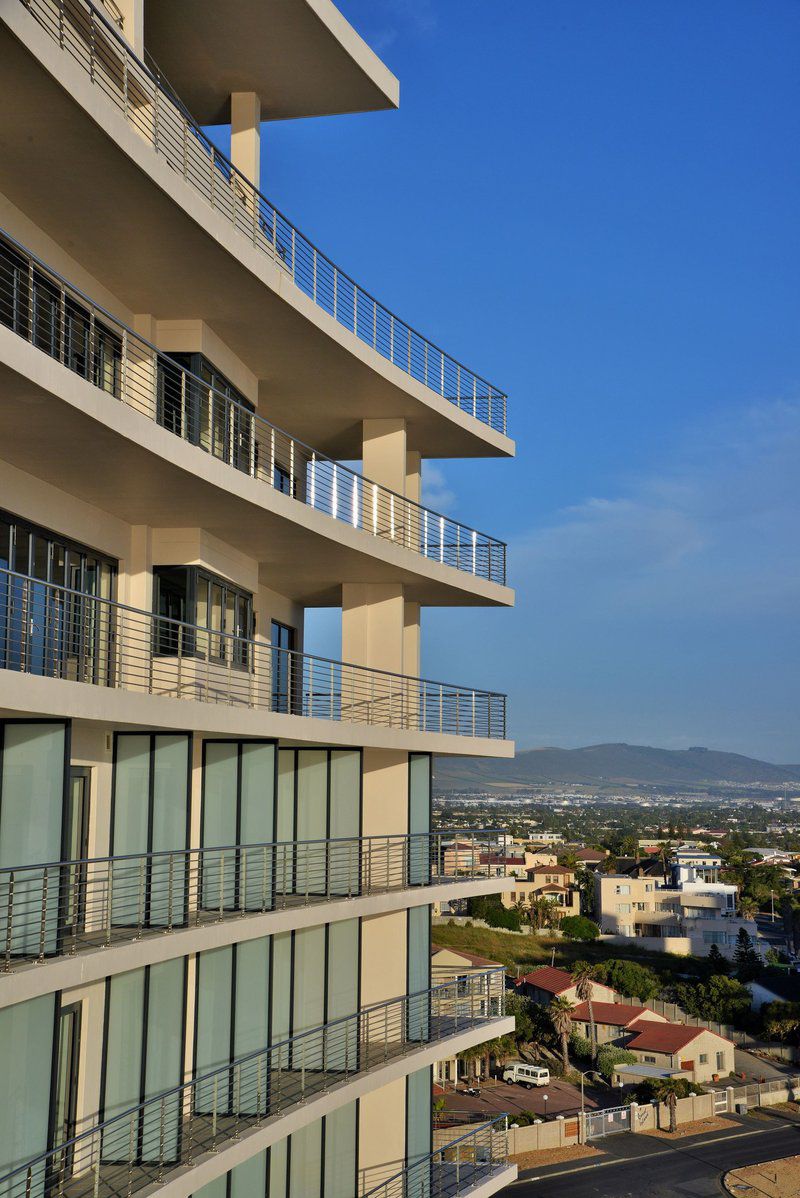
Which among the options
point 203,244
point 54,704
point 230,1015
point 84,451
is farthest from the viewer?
point 230,1015

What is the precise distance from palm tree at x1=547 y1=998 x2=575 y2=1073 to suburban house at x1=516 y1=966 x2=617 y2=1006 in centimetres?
461

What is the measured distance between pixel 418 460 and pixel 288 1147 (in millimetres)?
Answer: 13852

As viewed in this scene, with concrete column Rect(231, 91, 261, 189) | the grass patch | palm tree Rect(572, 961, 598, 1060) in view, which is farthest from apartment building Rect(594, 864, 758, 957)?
concrete column Rect(231, 91, 261, 189)

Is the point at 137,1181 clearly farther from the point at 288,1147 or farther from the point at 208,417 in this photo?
the point at 208,417

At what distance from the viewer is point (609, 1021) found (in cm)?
6919

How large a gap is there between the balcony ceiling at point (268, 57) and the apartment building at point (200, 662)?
0.21ft

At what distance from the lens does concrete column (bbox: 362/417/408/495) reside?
2333 centimetres

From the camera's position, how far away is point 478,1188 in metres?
22.2

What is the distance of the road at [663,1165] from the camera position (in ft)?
153

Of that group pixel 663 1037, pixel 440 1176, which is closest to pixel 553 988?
pixel 663 1037

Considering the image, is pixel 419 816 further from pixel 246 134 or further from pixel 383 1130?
pixel 246 134

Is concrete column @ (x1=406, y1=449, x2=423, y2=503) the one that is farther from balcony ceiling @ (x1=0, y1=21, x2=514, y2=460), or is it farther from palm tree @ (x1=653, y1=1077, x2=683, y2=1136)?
palm tree @ (x1=653, y1=1077, x2=683, y2=1136)

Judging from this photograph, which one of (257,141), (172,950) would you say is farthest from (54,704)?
(257,141)

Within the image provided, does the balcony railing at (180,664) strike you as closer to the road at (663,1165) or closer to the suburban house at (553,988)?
the road at (663,1165)
